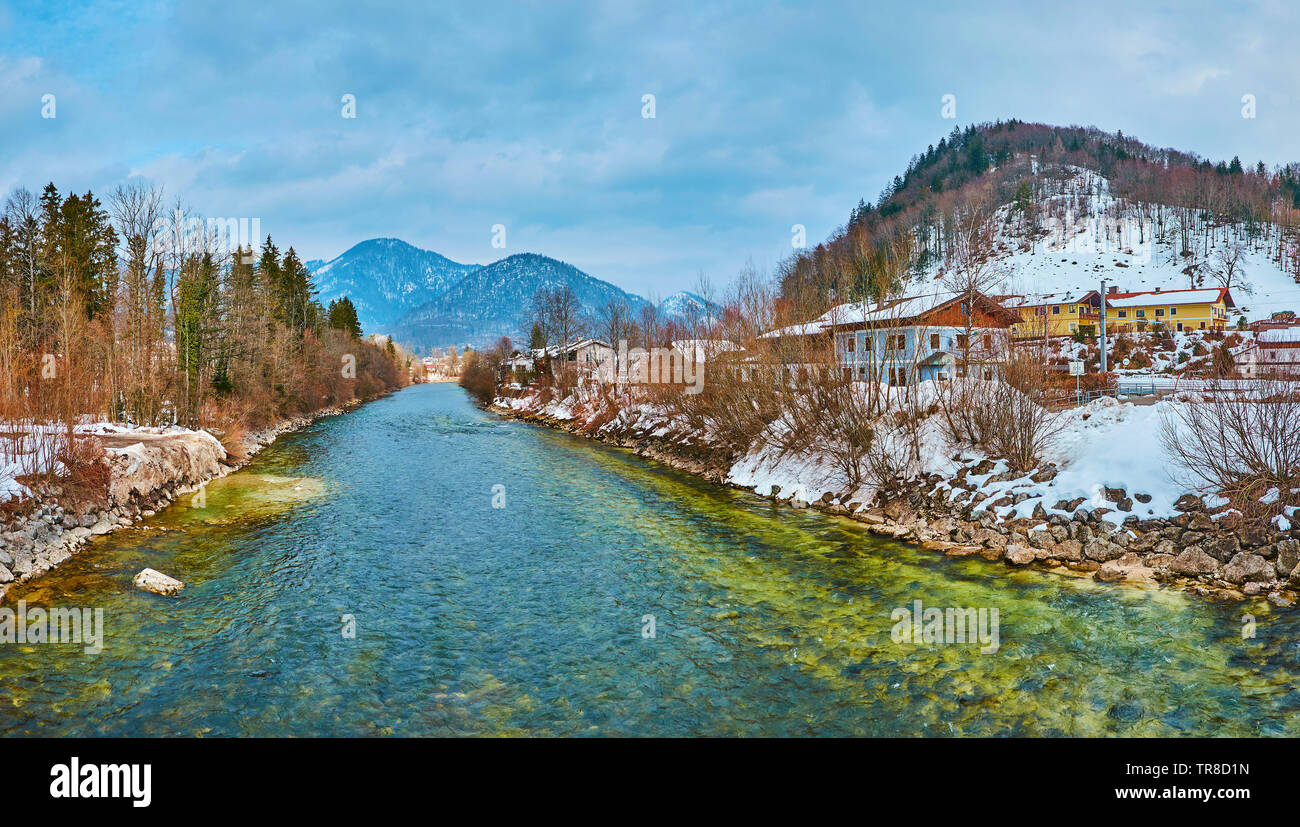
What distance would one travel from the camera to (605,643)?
1133 centimetres

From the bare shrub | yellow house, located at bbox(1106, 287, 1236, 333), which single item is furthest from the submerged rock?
yellow house, located at bbox(1106, 287, 1236, 333)

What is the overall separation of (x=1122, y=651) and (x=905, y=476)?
11182 millimetres

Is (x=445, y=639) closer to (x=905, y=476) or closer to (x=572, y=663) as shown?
(x=572, y=663)

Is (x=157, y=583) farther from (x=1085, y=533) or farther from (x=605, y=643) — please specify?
(x=1085, y=533)

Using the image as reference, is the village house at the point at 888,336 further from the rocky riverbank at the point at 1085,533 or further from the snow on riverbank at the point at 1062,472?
the rocky riverbank at the point at 1085,533

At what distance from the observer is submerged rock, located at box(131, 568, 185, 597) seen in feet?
44.4

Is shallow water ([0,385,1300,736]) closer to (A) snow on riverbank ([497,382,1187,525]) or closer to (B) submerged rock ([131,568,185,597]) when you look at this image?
(B) submerged rock ([131,568,185,597])

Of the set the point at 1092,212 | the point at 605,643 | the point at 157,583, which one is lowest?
the point at 605,643

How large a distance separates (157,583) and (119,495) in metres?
8.31

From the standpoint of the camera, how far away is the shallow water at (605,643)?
8750 millimetres

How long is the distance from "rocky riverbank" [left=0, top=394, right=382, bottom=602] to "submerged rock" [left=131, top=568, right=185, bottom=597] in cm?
222

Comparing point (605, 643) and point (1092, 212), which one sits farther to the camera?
point (1092, 212)

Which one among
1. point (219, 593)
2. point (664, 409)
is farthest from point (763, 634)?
point (664, 409)

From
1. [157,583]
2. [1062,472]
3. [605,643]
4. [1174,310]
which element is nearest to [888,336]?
[1062,472]
